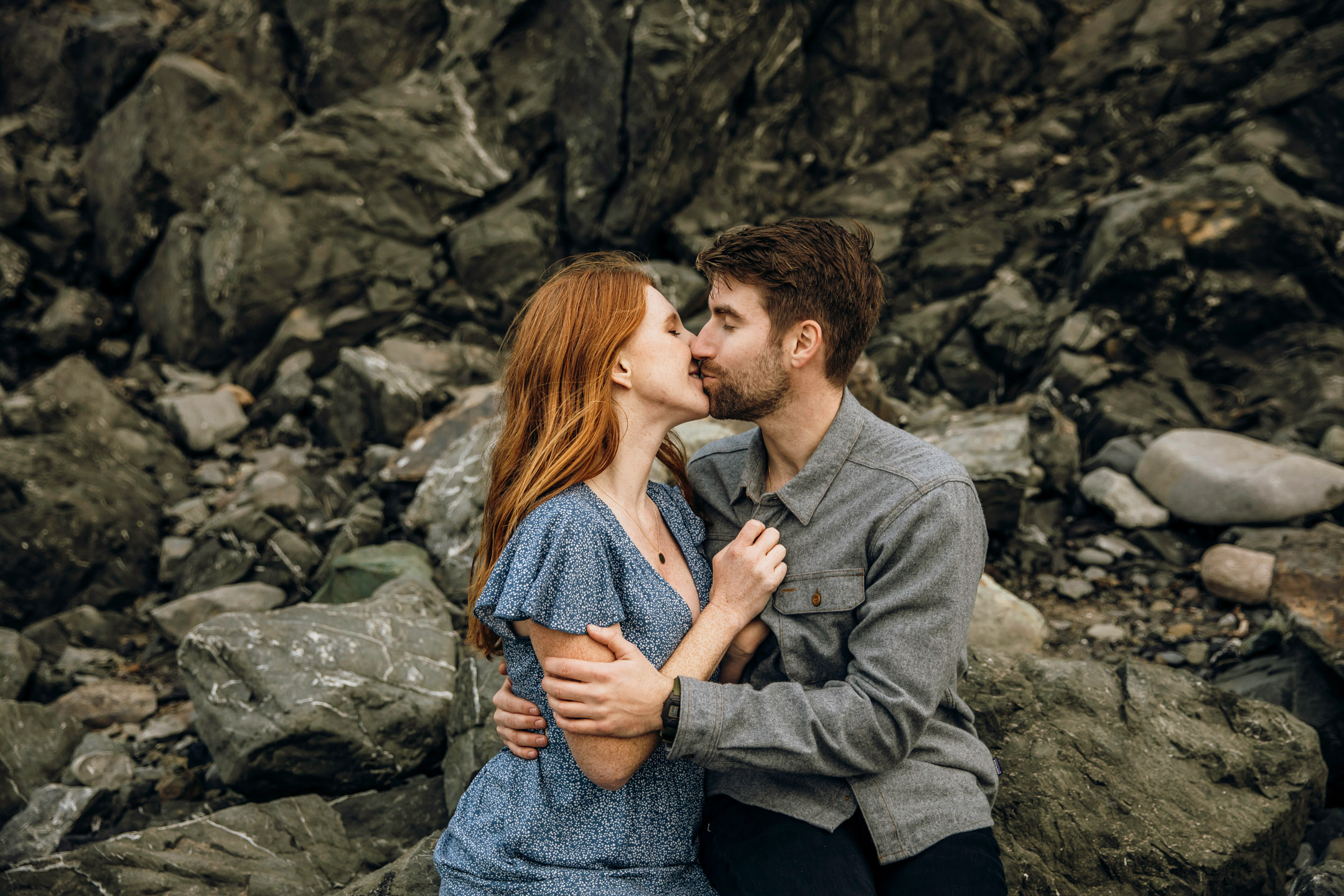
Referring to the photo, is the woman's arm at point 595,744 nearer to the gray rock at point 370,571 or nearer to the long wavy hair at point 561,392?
the long wavy hair at point 561,392

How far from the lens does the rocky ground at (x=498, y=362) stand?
400cm

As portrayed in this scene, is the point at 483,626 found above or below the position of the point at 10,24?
below

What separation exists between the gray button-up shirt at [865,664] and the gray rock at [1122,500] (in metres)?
4.81

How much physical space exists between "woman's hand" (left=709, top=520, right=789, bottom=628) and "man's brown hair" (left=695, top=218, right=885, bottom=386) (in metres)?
0.64

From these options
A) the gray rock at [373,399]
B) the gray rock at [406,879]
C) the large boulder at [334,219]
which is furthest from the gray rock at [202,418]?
the gray rock at [406,879]

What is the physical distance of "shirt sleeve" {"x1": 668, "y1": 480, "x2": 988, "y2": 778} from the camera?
2410 mm

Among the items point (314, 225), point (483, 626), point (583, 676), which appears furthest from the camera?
point (314, 225)

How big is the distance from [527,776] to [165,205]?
1132cm

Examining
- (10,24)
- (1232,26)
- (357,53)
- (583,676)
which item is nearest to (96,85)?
(10,24)

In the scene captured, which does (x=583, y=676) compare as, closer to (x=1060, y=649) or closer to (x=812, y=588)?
(x=812, y=588)

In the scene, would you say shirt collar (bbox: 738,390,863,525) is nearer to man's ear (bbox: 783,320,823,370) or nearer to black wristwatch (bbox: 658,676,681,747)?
man's ear (bbox: 783,320,823,370)

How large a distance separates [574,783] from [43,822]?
14.5 ft

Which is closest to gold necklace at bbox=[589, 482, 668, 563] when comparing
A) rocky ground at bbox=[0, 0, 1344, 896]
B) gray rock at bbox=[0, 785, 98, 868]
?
rocky ground at bbox=[0, 0, 1344, 896]

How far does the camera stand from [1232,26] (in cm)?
1061
